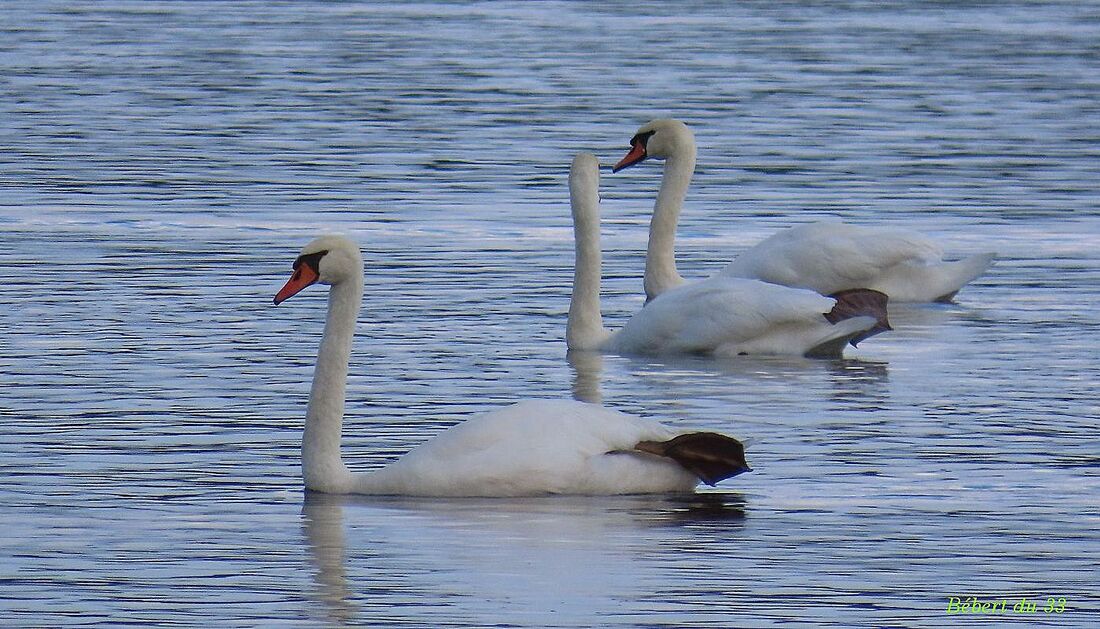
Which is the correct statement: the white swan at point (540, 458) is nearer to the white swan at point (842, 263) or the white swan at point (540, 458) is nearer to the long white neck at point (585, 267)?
the long white neck at point (585, 267)

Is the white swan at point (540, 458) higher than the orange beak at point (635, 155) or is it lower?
lower

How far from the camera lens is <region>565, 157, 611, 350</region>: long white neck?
13.8 meters

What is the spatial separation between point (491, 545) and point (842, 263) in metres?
6.57

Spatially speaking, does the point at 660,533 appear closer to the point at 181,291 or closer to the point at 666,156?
the point at 181,291

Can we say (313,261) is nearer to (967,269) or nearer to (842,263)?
(842,263)

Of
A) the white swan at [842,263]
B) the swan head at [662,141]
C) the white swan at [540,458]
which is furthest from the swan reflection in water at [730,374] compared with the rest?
the swan head at [662,141]

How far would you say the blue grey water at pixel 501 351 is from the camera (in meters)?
8.51

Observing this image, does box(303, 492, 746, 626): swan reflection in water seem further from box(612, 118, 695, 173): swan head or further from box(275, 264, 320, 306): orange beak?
box(612, 118, 695, 173): swan head

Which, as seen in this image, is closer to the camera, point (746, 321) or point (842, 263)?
point (746, 321)

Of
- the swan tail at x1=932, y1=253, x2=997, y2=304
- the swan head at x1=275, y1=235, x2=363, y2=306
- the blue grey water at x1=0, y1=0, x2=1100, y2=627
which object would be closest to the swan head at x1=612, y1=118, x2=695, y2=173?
the blue grey water at x1=0, y1=0, x2=1100, y2=627

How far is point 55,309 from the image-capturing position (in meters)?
14.2

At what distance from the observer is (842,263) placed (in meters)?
15.2

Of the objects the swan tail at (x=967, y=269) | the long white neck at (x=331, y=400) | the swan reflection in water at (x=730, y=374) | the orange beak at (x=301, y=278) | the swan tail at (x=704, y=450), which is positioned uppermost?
the orange beak at (x=301, y=278)

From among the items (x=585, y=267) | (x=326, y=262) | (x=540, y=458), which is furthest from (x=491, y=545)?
(x=585, y=267)
